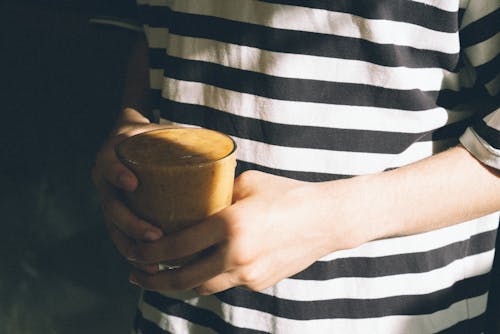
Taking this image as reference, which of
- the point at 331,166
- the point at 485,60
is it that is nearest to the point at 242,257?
the point at 331,166

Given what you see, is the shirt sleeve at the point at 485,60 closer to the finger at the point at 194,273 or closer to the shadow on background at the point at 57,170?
the finger at the point at 194,273

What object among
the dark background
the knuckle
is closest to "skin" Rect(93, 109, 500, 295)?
the knuckle

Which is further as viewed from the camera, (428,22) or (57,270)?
(57,270)

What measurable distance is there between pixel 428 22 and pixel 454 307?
509 millimetres

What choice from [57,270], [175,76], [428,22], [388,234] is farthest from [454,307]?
[57,270]

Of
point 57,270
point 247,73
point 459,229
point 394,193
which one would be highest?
point 247,73

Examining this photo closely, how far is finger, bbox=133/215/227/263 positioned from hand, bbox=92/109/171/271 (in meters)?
0.03

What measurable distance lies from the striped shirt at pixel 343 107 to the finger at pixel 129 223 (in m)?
0.20

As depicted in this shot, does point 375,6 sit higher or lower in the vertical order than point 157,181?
higher

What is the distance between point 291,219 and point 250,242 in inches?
2.8

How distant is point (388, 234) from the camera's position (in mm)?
854

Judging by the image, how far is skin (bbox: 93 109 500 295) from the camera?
0.77m

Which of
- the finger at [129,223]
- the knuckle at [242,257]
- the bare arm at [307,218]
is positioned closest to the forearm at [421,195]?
the bare arm at [307,218]

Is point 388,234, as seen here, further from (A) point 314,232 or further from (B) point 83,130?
(B) point 83,130
